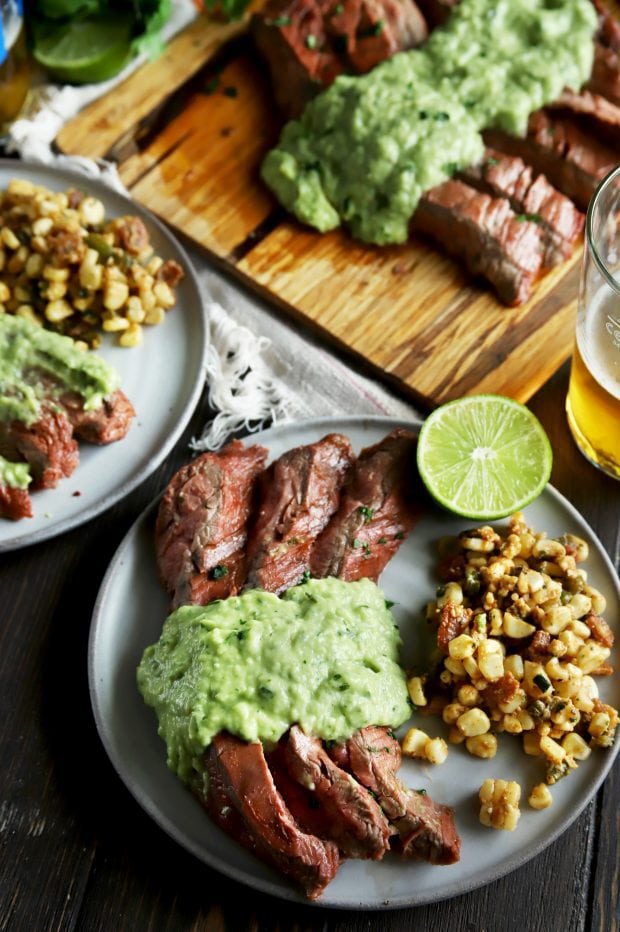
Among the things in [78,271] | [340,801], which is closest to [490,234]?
[78,271]

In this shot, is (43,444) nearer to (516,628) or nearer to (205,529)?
(205,529)

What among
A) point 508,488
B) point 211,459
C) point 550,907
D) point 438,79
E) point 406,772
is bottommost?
point 550,907

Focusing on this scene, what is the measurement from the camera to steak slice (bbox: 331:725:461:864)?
3.02 m

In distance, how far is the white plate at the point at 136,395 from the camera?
12.2ft

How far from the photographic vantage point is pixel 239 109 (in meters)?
4.69

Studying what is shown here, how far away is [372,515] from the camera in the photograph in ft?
11.5

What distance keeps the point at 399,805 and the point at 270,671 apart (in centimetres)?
50

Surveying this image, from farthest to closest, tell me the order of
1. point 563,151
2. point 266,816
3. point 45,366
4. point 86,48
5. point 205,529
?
point 86,48 < point 563,151 < point 45,366 < point 205,529 < point 266,816

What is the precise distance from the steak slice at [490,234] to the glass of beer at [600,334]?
0.41 metres

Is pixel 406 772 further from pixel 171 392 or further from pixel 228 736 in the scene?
pixel 171 392

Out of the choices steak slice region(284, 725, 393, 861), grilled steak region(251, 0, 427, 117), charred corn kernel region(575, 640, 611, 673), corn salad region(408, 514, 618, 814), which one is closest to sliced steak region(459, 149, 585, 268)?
grilled steak region(251, 0, 427, 117)

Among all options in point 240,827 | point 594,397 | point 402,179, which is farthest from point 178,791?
point 402,179

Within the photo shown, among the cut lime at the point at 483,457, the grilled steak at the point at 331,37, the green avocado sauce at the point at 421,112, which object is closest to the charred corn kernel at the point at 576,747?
the cut lime at the point at 483,457

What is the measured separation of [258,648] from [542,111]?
251cm
